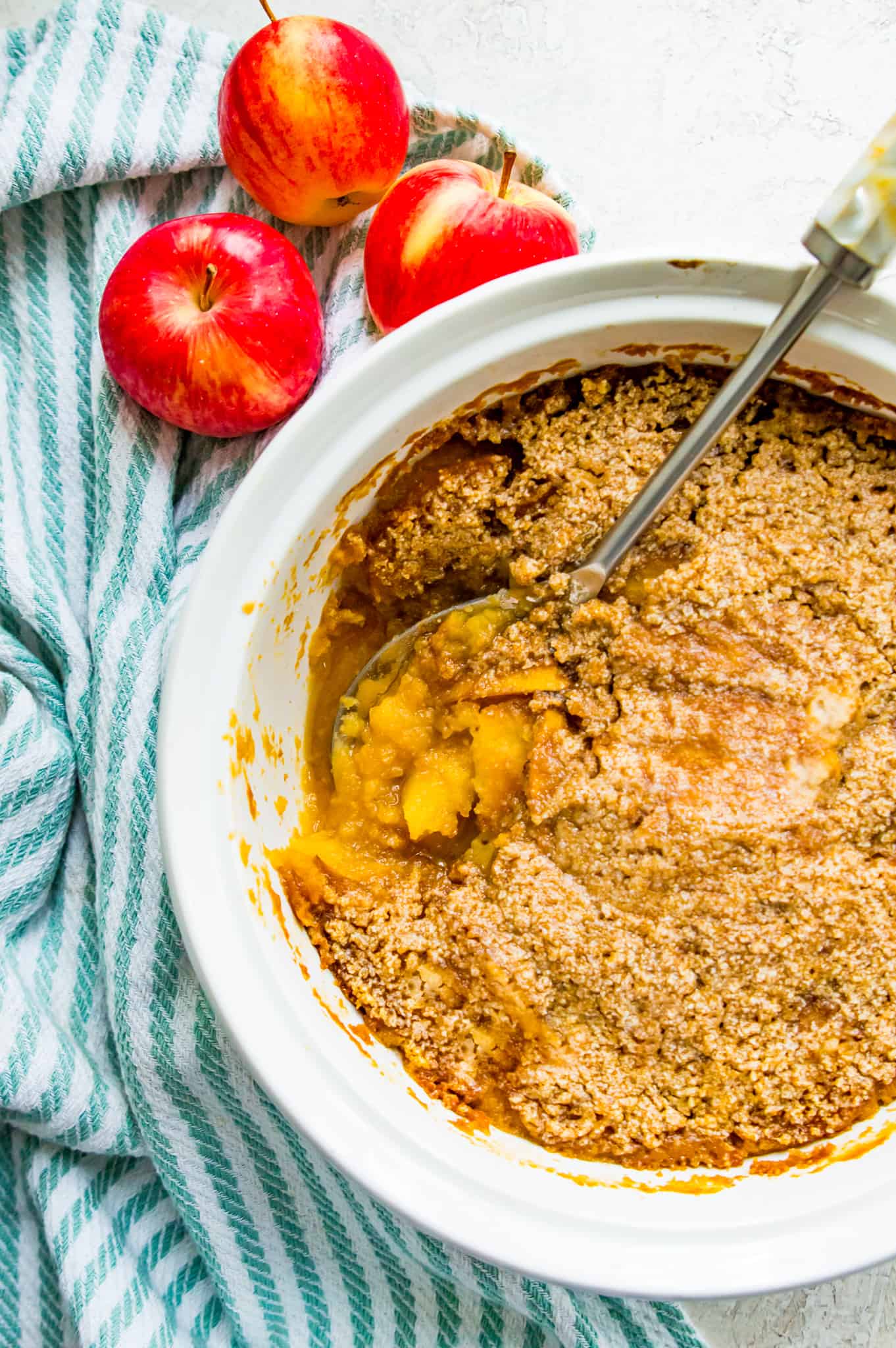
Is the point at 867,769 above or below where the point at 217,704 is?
above

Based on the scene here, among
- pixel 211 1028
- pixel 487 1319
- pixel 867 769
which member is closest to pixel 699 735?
pixel 867 769

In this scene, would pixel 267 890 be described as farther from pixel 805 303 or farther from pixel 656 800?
pixel 805 303

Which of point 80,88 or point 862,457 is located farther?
point 80,88

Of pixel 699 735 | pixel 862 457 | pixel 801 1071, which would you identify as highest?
pixel 862 457

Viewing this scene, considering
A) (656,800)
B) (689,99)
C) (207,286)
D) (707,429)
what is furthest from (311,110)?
(656,800)

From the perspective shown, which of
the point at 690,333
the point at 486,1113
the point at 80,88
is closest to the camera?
the point at 690,333

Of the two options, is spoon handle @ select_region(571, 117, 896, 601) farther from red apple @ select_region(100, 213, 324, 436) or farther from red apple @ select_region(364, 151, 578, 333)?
red apple @ select_region(100, 213, 324, 436)

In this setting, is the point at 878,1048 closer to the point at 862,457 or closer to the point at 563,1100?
the point at 563,1100

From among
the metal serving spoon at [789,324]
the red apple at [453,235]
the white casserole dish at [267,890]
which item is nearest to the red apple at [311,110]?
the red apple at [453,235]
